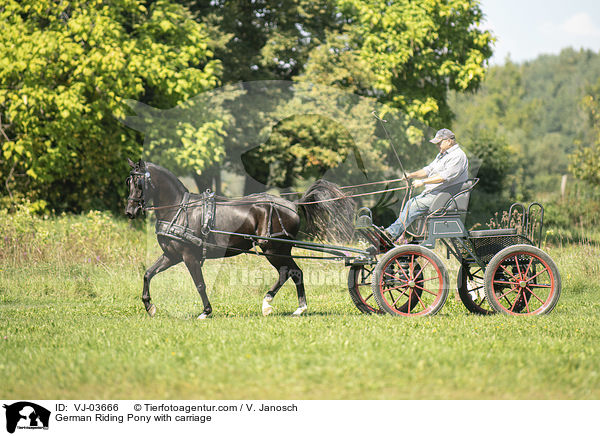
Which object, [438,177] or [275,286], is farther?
[275,286]

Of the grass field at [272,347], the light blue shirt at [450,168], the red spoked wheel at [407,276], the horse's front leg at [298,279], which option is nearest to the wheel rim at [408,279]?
the red spoked wheel at [407,276]

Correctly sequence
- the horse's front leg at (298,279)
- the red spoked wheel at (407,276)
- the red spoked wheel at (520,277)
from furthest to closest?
1. the horse's front leg at (298,279)
2. the red spoked wheel at (520,277)
3. the red spoked wheel at (407,276)

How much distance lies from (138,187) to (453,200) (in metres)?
4.21

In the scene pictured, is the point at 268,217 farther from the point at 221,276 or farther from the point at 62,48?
the point at 62,48

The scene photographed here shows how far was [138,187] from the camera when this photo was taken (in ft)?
27.0

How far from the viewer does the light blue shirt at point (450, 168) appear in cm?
807

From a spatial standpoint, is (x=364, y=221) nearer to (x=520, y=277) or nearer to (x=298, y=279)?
(x=298, y=279)

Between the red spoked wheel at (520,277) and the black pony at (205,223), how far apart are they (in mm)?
2431

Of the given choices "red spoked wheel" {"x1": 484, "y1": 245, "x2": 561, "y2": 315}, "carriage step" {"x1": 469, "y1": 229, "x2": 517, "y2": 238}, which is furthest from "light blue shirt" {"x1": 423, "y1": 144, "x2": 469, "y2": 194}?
"red spoked wheel" {"x1": 484, "y1": 245, "x2": 561, "y2": 315}

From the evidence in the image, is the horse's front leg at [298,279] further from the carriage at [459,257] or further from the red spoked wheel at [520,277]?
the red spoked wheel at [520,277]

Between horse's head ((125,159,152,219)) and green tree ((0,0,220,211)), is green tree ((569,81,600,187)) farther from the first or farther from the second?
horse's head ((125,159,152,219))

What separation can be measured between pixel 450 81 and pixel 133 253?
43.7 ft

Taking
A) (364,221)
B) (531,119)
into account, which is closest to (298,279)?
(364,221)
